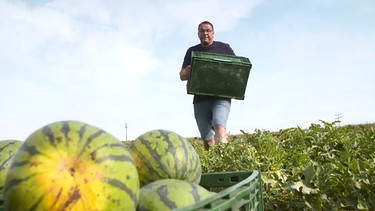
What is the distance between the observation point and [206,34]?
8453mm

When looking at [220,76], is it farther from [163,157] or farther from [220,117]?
[163,157]

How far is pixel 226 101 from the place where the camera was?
27.7 ft

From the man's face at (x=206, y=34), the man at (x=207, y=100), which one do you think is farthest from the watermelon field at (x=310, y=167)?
the man's face at (x=206, y=34)

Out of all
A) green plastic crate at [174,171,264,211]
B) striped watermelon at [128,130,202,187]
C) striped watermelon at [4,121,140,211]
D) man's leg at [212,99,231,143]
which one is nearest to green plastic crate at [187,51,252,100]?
man's leg at [212,99,231,143]

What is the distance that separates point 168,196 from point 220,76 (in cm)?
656

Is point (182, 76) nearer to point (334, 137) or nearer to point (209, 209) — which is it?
point (334, 137)

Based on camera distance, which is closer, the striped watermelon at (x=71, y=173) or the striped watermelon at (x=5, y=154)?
the striped watermelon at (x=71, y=173)

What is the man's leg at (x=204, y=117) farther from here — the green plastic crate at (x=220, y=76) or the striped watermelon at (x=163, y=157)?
the striped watermelon at (x=163, y=157)

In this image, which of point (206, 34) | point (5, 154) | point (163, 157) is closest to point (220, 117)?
point (206, 34)

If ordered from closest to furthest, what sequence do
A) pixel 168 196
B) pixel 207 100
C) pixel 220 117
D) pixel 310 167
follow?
1. pixel 168 196
2. pixel 310 167
3. pixel 220 117
4. pixel 207 100

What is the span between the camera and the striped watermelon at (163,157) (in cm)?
239

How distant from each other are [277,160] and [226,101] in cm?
411

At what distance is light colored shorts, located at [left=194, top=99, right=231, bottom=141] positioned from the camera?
8247mm

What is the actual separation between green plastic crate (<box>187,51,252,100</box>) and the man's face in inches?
13.8
